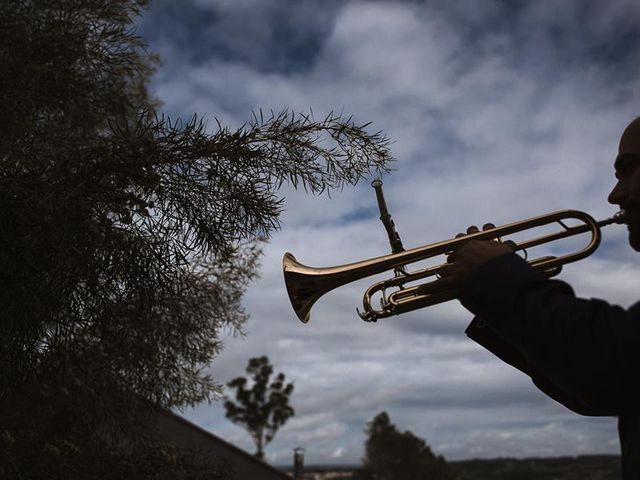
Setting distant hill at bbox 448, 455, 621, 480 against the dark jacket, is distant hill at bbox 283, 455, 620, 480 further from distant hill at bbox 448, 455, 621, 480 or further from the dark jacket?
the dark jacket

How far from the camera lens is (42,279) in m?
3.89

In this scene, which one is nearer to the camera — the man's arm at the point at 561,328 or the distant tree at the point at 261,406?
the man's arm at the point at 561,328

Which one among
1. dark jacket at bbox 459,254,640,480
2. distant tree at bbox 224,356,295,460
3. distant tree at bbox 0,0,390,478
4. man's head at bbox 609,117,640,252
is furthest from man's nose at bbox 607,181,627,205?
distant tree at bbox 224,356,295,460

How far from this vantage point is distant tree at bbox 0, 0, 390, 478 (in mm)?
3951

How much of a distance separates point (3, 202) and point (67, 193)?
1.22 feet

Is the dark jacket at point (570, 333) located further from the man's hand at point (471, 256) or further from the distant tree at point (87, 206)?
the distant tree at point (87, 206)

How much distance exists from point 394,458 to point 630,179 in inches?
1857

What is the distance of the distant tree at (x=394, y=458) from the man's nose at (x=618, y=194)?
151 ft

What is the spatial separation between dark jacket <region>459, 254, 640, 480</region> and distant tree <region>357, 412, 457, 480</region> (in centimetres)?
4604

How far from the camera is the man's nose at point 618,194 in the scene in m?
1.58

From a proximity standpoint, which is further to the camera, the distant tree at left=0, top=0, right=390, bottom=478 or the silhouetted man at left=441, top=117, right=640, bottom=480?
the distant tree at left=0, top=0, right=390, bottom=478

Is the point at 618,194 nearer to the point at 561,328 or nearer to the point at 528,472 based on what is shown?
the point at 561,328

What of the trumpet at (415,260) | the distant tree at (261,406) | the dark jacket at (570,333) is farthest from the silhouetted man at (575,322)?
the distant tree at (261,406)

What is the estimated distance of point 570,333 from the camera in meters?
1.37
